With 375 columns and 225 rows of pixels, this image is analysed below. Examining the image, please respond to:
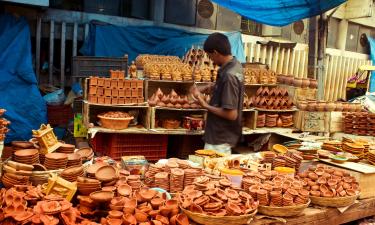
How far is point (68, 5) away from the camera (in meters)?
8.57

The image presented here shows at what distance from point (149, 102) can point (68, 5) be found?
4019mm

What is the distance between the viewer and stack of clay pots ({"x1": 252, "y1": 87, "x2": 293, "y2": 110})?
6574 mm

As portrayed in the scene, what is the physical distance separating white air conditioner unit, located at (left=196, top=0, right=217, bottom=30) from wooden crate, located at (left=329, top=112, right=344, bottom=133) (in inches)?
191

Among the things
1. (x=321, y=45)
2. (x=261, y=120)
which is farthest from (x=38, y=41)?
(x=321, y=45)

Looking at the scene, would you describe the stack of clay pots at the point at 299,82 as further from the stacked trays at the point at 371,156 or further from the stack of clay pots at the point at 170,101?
the stacked trays at the point at 371,156

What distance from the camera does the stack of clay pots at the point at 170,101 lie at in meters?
5.91

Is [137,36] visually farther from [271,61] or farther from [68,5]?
[271,61]

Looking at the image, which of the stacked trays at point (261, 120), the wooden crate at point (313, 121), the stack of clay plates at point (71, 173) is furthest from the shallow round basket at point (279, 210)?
the wooden crate at point (313, 121)

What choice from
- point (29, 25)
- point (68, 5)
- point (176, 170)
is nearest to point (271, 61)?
point (68, 5)

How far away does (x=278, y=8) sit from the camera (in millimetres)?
6625

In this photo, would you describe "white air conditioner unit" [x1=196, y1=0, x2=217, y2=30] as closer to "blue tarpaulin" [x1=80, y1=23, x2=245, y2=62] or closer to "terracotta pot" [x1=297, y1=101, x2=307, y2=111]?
"blue tarpaulin" [x1=80, y1=23, x2=245, y2=62]

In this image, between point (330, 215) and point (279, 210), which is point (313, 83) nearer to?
point (330, 215)

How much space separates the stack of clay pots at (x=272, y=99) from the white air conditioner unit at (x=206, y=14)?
415 cm

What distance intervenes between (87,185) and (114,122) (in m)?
3.34
